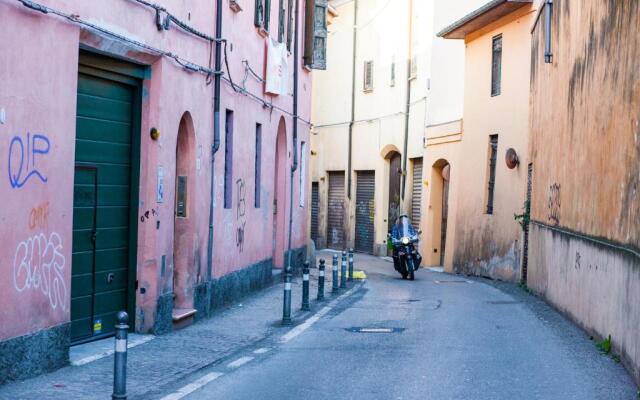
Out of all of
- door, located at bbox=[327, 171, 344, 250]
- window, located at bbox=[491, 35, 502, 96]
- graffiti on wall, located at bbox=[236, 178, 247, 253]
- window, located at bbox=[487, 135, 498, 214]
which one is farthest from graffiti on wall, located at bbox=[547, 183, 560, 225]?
door, located at bbox=[327, 171, 344, 250]

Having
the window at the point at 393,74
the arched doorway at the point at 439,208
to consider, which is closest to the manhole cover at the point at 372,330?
the arched doorway at the point at 439,208

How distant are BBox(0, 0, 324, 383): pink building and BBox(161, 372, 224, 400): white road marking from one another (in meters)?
1.44

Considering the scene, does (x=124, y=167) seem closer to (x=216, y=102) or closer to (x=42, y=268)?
(x=42, y=268)

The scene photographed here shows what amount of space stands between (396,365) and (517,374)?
4.28 feet

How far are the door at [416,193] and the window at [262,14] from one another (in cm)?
1452

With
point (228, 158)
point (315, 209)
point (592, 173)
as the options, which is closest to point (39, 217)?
point (592, 173)

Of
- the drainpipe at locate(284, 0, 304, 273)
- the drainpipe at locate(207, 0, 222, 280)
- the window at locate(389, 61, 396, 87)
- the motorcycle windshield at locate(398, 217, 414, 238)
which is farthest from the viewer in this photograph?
the window at locate(389, 61, 396, 87)

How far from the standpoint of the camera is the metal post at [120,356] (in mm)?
8344

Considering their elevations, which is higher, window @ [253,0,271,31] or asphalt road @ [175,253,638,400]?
window @ [253,0,271,31]

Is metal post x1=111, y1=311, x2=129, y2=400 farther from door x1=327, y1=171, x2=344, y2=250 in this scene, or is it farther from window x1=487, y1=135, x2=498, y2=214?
door x1=327, y1=171, x2=344, y2=250

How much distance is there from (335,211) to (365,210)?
2744 millimetres

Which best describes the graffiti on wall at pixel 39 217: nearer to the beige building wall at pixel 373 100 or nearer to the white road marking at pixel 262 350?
the white road marking at pixel 262 350

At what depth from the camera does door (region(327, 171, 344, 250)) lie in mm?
43688

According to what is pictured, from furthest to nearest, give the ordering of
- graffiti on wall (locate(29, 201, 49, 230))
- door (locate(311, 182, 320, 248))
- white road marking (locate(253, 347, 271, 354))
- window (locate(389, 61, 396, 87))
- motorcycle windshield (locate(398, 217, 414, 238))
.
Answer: door (locate(311, 182, 320, 248)), window (locate(389, 61, 396, 87)), motorcycle windshield (locate(398, 217, 414, 238)), white road marking (locate(253, 347, 271, 354)), graffiti on wall (locate(29, 201, 49, 230))
